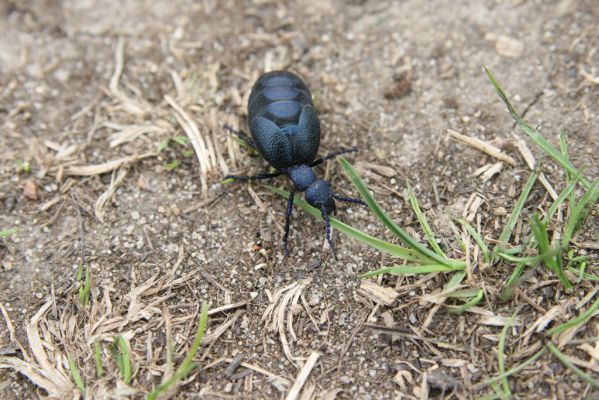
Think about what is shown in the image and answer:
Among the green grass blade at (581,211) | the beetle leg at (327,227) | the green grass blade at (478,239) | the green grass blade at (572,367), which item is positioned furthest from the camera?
the beetle leg at (327,227)

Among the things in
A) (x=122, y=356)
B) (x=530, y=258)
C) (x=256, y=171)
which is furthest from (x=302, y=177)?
(x=122, y=356)

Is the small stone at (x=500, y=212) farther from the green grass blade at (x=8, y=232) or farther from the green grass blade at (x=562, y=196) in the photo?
the green grass blade at (x=8, y=232)

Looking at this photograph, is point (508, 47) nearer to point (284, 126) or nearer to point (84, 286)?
point (284, 126)

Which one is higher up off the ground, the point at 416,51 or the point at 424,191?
the point at 416,51

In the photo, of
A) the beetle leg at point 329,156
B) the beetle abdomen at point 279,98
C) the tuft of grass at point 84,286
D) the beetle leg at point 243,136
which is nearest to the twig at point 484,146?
the beetle leg at point 329,156

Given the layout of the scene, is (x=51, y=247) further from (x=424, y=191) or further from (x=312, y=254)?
(x=424, y=191)

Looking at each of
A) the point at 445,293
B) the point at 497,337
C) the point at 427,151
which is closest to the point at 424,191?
the point at 427,151
